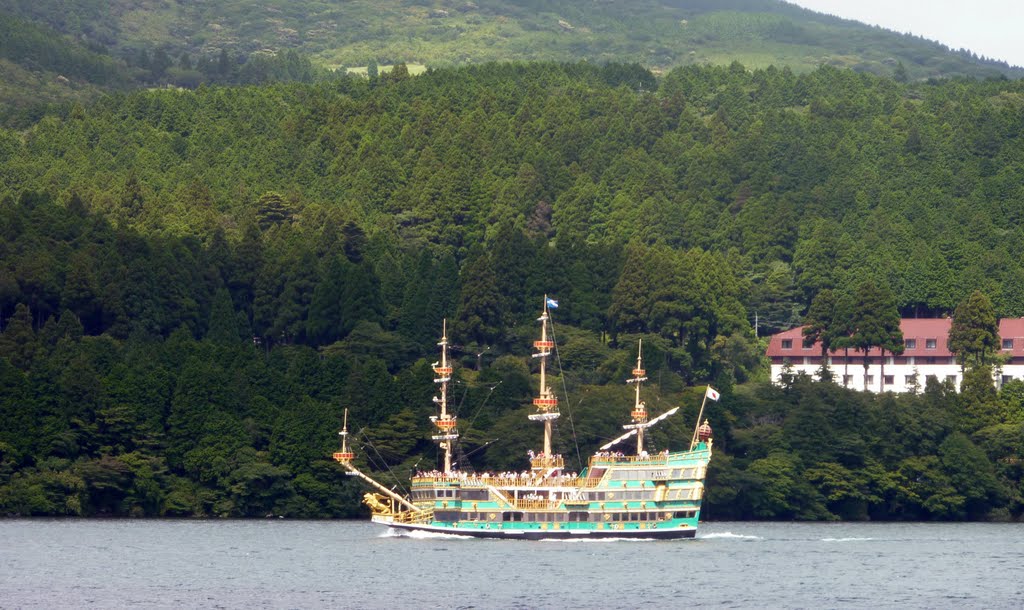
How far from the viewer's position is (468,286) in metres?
134

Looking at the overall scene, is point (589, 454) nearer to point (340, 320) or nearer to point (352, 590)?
point (340, 320)

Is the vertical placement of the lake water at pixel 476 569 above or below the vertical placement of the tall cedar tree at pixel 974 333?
below

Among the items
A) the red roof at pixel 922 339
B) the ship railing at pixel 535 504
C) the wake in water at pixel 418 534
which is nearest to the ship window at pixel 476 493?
the ship railing at pixel 535 504

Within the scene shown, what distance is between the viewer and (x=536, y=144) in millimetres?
186375

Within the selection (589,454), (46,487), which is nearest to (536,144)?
(589,454)

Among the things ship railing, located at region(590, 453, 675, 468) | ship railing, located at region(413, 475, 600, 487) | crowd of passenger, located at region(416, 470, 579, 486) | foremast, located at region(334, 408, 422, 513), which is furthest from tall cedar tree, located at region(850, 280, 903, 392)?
ship railing, located at region(413, 475, 600, 487)

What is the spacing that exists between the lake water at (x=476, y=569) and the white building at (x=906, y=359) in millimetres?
35296

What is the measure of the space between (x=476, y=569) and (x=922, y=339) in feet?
221

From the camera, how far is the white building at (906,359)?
13650 centimetres

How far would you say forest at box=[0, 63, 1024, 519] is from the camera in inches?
4218

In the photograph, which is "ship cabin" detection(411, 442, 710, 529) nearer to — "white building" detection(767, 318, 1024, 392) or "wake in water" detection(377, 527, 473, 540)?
"wake in water" detection(377, 527, 473, 540)

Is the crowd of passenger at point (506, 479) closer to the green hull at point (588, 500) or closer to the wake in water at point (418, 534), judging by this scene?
the green hull at point (588, 500)

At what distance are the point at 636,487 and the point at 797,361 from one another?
5382cm

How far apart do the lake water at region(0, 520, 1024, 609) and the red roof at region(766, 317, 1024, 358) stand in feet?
122
